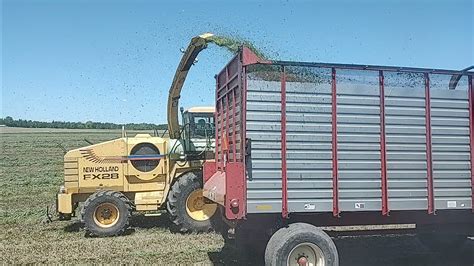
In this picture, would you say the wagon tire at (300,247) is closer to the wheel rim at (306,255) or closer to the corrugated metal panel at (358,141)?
the wheel rim at (306,255)

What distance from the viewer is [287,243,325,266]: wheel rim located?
640cm

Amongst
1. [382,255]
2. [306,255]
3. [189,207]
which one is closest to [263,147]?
[306,255]

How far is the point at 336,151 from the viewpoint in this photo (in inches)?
260

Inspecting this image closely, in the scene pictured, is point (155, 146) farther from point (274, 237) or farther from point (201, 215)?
point (274, 237)

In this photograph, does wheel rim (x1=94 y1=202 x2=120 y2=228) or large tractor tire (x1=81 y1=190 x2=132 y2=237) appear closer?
large tractor tire (x1=81 y1=190 x2=132 y2=237)

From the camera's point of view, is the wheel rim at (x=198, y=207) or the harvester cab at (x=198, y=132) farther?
the harvester cab at (x=198, y=132)

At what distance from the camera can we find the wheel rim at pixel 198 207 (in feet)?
35.5

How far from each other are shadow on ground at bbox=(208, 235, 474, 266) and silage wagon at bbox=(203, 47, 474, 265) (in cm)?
89

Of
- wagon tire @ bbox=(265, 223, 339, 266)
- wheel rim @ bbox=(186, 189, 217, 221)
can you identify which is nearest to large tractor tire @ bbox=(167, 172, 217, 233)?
wheel rim @ bbox=(186, 189, 217, 221)

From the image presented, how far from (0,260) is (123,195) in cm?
293

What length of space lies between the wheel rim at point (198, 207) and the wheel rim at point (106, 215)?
1.44 m

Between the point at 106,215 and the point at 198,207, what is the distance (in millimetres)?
1861

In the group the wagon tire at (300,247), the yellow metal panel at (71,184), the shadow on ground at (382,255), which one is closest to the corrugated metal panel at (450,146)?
the shadow on ground at (382,255)

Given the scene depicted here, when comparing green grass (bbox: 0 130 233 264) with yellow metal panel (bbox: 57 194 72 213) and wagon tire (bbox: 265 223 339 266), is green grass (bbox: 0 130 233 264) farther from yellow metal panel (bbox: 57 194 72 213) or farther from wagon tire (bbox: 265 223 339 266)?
wagon tire (bbox: 265 223 339 266)
